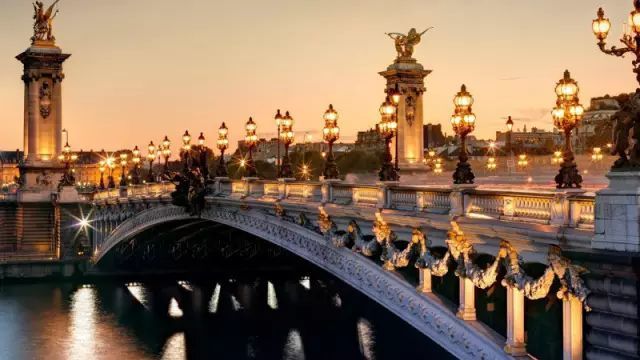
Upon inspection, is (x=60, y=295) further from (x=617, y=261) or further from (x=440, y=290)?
(x=617, y=261)

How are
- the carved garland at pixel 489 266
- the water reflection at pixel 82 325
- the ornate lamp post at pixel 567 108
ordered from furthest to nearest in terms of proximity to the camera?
the water reflection at pixel 82 325 → the ornate lamp post at pixel 567 108 → the carved garland at pixel 489 266

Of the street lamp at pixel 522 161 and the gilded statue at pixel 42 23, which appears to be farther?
the gilded statue at pixel 42 23

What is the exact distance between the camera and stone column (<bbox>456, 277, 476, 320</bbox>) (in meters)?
23.3

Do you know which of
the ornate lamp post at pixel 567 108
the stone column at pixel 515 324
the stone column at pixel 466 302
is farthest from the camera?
the stone column at pixel 466 302

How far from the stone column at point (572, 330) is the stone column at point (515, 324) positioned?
1.98 meters

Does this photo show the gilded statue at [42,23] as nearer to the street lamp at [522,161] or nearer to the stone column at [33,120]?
the stone column at [33,120]

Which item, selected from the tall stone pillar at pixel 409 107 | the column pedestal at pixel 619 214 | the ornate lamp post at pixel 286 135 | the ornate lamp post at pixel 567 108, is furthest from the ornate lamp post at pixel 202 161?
the column pedestal at pixel 619 214

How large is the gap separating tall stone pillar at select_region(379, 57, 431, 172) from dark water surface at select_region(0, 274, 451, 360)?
8388 millimetres

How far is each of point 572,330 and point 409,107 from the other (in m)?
39.7

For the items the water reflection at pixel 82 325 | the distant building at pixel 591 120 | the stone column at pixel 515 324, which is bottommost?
the water reflection at pixel 82 325

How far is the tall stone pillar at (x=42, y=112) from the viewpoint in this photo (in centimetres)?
8750

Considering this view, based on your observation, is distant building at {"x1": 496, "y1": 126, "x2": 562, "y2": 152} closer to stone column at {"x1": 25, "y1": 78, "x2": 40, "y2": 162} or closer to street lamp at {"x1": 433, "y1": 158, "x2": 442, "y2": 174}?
street lamp at {"x1": 433, "y1": 158, "x2": 442, "y2": 174}

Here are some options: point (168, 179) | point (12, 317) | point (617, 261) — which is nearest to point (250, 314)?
point (168, 179)

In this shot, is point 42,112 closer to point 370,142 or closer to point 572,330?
point 370,142
